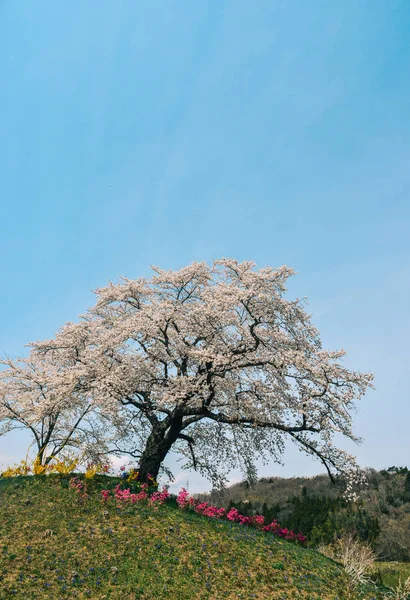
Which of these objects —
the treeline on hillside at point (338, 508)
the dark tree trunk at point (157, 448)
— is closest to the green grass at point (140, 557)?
the dark tree trunk at point (157, 448)

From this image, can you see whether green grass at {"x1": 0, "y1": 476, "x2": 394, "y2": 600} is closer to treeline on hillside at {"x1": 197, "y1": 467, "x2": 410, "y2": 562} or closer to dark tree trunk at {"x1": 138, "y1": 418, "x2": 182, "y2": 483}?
dark tree trunk at {"x1": 138, "y1": 418, "x2": 182, "y2": 483}

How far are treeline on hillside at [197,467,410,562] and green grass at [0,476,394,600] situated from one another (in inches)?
316

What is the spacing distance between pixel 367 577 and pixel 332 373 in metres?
6.66

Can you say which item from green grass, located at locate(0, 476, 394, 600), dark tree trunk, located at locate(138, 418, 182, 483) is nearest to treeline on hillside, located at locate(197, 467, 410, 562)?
dark tree trunk, located at locate(138, 418, 182, 483)

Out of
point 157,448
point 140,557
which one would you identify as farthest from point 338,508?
point 140,557

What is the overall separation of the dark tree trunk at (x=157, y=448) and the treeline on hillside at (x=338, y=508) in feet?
14.1

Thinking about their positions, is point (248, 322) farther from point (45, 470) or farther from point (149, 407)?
point (45, 470)

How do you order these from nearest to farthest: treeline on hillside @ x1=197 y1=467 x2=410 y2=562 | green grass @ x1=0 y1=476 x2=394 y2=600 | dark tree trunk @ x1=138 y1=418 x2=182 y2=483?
green grass @ x1=0 y1=476 x2=394 y2=600, dark tree trunk @ x1=138 y1=418 x2=182 y2=483, treeline on hillside @ x1=197 y1=467 x2=410 y2=562

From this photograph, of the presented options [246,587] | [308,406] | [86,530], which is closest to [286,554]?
[246,587]

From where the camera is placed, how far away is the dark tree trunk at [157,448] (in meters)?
19.6

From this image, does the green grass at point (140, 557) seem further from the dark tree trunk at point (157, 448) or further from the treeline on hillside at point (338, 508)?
the treeline on hillside at point (338, 508)

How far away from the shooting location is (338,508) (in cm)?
3078

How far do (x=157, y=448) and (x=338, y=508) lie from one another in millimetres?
17288

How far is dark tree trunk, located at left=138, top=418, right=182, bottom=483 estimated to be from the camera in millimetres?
19562
